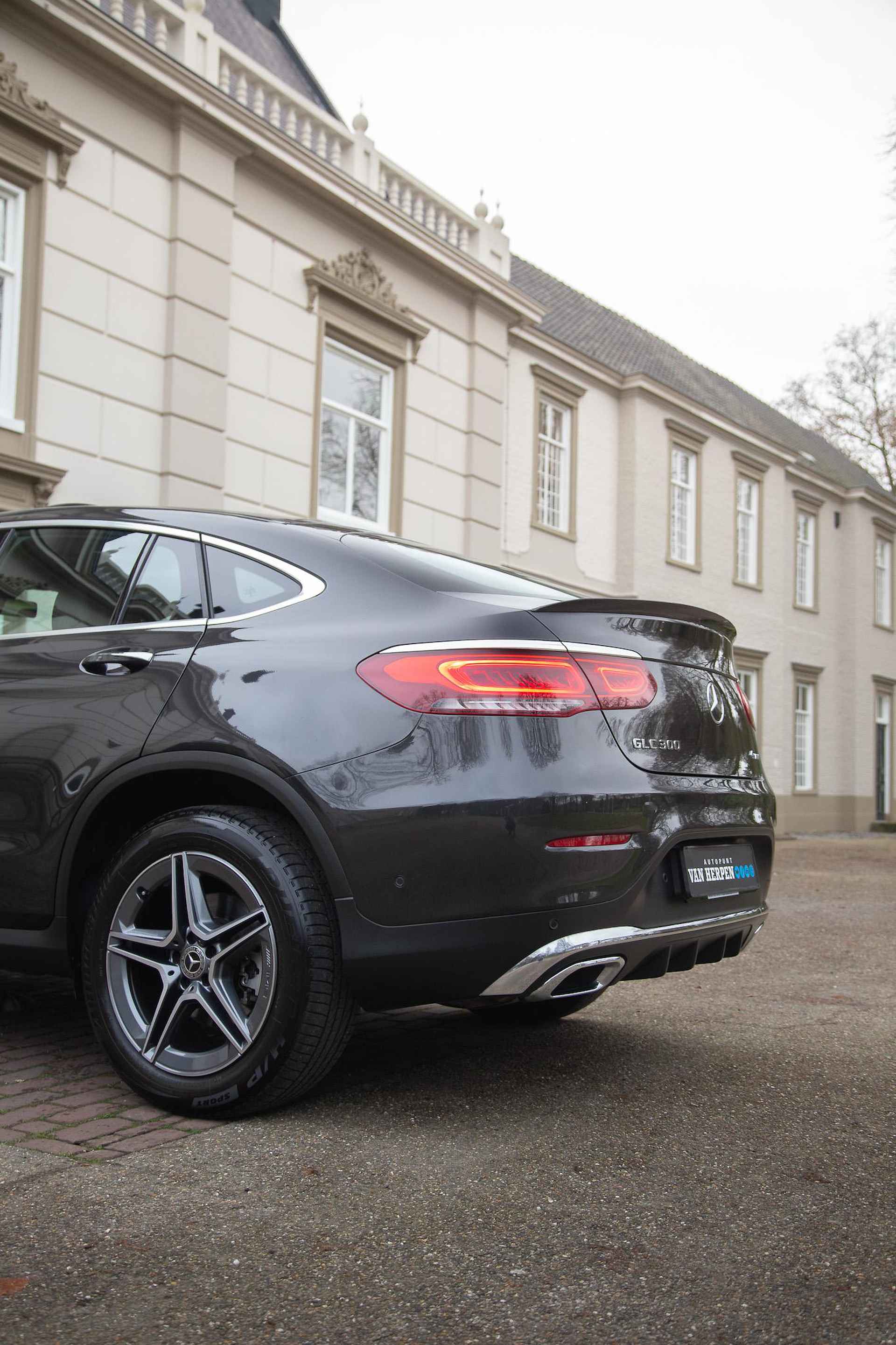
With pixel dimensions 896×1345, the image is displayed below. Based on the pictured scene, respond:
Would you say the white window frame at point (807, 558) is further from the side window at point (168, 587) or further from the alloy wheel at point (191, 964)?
the alloy wheel at point (191, 964)

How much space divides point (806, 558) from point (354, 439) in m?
16.8

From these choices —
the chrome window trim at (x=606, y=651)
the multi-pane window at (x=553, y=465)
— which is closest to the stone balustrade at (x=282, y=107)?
the multi-pane window at (x=553, y=465)

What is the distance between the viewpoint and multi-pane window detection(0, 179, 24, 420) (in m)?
11.4

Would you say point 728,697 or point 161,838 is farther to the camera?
point 728,697

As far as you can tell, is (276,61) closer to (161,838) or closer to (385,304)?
(385,304)

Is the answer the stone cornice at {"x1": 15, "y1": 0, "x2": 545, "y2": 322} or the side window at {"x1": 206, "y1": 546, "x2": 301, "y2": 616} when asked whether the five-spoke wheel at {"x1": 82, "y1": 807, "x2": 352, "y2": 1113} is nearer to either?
the side window at {"x1": 206, "y1": 546, "x2": 301, "y2": 616}

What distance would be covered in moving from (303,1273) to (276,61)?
18.8m

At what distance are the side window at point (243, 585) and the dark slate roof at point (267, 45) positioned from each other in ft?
49.6

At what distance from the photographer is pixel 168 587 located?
377 centimetres

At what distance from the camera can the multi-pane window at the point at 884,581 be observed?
105 ft

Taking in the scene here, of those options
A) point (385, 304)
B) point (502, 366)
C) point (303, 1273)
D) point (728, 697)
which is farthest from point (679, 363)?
point (303, 1273)

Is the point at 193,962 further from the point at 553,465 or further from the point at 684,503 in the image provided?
the point at 684,503

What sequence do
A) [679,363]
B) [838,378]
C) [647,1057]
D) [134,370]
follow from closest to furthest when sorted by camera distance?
1. [647,1057]
2. [134,370]
3. [679,363]
4. [838,378]

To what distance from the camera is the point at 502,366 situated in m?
18.0
